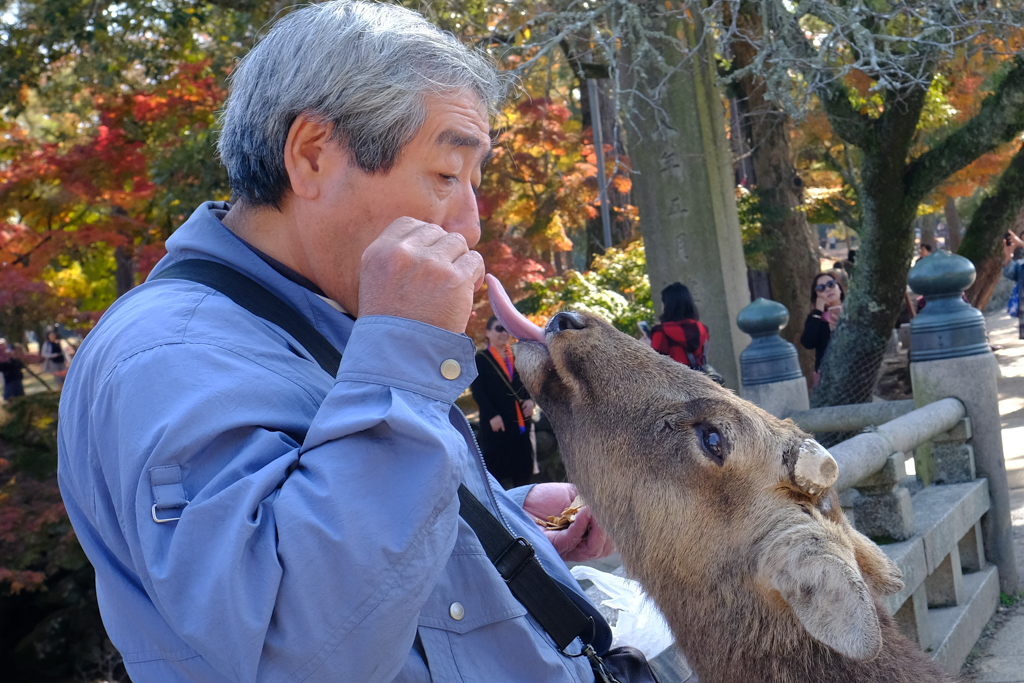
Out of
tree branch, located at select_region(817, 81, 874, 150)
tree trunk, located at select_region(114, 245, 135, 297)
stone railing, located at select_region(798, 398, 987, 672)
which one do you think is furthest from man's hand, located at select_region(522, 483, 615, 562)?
tree trunk, located at select_region(114, 245, 135, 297)

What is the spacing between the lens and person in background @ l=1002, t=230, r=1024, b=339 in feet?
35.2

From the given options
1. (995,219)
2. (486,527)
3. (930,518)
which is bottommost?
(930,518)

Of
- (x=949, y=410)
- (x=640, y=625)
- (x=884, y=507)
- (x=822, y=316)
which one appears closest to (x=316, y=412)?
(x=640, y=625)

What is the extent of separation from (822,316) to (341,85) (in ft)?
31.1

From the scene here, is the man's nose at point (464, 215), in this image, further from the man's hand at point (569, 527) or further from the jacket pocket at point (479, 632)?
the man's hand at point (569, 527)

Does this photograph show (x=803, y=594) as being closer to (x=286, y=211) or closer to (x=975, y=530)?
(x=286, y=211)

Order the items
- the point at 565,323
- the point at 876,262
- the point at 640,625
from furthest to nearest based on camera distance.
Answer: the point at 876,262
the point at 640,625
the point at 565,323

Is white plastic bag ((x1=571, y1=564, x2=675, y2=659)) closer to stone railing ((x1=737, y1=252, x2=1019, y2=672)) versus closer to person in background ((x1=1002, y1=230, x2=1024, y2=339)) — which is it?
stone railing ((x1=737, y1=252, x2=1019, y2=672))

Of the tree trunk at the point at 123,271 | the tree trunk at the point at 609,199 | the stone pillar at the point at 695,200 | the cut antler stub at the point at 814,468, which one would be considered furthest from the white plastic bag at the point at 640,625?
the tree trunk at the point at 609,199

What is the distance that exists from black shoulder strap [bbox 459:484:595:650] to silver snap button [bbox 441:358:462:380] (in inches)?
14.5

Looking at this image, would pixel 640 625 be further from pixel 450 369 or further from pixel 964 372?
pixel 964 372

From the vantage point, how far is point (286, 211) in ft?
5.66

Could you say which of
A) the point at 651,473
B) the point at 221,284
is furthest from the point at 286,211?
the point at 651,473

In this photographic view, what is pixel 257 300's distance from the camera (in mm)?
1571
